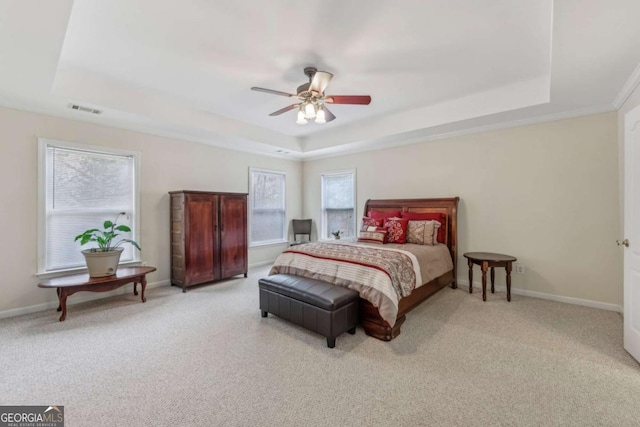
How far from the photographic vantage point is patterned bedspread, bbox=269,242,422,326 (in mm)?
2754

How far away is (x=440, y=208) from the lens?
462cm

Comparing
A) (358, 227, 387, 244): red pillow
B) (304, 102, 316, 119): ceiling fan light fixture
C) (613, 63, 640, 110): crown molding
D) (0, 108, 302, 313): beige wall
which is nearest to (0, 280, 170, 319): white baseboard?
(0, 108, 302, 313): beige wall

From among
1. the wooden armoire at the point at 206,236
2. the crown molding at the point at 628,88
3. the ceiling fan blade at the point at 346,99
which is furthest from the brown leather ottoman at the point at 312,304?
the crown molding at the point at 628,88

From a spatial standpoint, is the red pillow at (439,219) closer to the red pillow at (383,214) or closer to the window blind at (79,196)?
the red pillow at (383,214)

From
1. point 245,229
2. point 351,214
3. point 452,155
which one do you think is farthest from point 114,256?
point 452,155

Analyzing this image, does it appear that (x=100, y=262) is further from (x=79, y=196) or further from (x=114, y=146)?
(x=114, y=146)

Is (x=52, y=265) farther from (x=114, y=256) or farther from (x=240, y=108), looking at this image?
(x=240, y=108)

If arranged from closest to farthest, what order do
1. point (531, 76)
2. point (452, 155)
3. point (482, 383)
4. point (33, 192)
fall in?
point (482, 383) < point (531, 76) < point (33, 192) < point (452, 155)

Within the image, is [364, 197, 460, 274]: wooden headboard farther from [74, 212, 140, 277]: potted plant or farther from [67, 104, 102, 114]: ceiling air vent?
[67, 104, 102, 114]: ceiling air vent

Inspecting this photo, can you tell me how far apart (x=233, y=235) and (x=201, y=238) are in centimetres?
60

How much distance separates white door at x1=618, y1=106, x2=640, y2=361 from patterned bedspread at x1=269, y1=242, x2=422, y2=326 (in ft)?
5.78

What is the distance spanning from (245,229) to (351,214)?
2282 millimetres

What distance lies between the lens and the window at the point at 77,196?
11.7ft

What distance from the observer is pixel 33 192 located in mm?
3482
